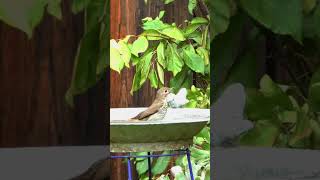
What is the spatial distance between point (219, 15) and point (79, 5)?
0.19m

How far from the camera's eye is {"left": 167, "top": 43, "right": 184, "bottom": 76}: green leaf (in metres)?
1.42

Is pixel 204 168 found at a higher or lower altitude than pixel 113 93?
lower

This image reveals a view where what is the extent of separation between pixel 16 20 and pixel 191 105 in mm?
981

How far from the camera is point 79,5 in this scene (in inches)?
25.1

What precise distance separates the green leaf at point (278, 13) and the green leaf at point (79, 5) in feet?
0.70

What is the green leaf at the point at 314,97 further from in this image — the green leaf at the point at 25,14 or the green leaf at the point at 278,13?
the green leaf at the point at 25,14

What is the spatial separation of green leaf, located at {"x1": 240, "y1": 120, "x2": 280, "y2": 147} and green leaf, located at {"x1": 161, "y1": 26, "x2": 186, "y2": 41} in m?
0.75

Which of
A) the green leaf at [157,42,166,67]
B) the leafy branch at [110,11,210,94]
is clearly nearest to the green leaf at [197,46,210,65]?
the leafy branch at [110,11,210,94]

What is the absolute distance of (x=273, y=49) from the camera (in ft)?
2.15

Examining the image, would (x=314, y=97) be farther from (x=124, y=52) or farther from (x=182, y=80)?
(x=182, y=80)

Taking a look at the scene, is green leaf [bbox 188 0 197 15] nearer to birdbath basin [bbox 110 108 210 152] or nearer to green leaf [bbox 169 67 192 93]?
green leaf [bbox 169 67 192 93]

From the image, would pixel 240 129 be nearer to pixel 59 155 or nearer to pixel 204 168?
pixel 59 155

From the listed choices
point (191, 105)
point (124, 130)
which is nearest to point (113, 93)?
point (191, 105)

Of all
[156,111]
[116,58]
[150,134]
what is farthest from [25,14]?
[116,58]
